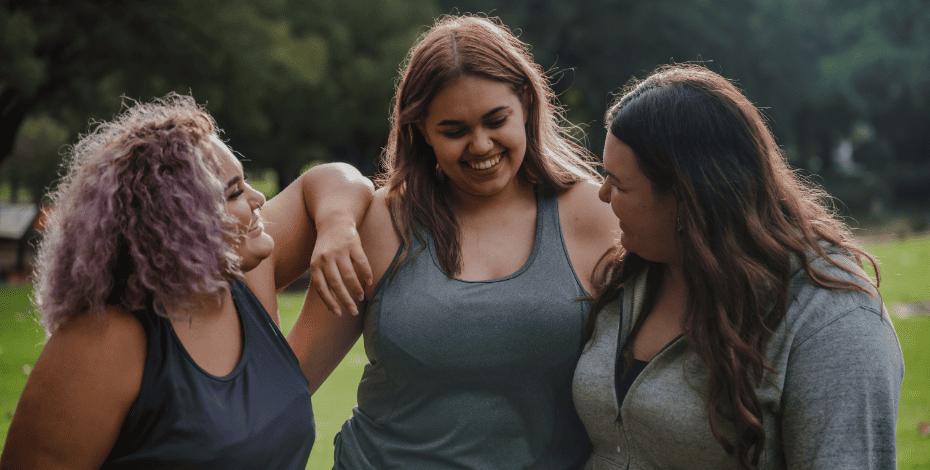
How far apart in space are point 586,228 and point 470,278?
52 cm

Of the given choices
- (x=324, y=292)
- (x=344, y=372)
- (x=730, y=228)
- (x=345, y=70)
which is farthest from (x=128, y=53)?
(x=730, y=228)

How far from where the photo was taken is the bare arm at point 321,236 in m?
2.67

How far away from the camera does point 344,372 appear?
8.41 m

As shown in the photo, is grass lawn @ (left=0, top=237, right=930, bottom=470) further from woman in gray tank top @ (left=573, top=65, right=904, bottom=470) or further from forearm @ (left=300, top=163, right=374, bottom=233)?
woman in gray tank top @ (left=573, top=65, right=904, bottom=470)

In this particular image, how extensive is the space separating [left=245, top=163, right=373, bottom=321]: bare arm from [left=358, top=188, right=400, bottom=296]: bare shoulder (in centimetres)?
4

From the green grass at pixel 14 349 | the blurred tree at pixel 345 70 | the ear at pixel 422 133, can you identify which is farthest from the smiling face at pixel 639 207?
the blurred tree at pixel 345 70

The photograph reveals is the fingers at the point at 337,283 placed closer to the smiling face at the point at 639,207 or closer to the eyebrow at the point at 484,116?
the eyebrow at the point at 484,116

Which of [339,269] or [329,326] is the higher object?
[339,269]

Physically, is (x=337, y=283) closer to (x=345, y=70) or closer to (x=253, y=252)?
(x=253, y=252)

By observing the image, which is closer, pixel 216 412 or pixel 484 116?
pixel 216 412

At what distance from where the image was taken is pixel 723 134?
2.32 meters

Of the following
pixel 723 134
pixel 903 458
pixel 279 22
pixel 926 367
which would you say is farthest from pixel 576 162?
pixel 279 22

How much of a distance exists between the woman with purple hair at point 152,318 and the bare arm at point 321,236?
236 millimetres

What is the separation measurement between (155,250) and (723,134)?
1.70 metres
